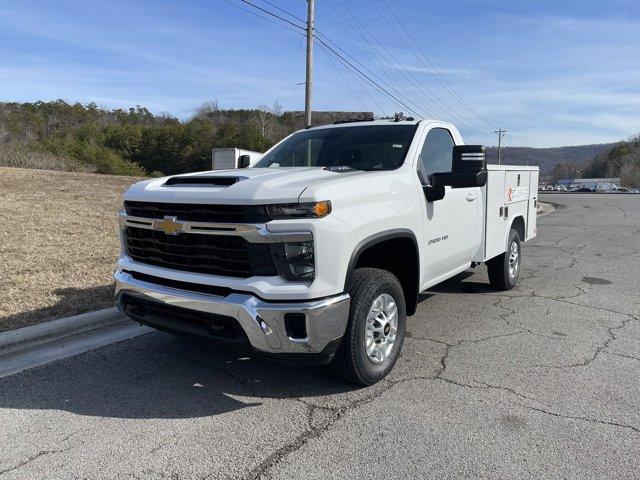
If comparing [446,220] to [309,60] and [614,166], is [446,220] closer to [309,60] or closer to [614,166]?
[309,60]

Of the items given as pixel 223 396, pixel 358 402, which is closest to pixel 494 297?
pixel 358 402

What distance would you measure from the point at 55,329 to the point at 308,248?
305 centimetres

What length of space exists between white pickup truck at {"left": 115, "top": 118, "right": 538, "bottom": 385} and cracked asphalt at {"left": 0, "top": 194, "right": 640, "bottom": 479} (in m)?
0.46

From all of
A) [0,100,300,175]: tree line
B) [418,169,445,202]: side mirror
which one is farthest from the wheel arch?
[0,100,300,175]: tree line

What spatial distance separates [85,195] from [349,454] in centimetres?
1561

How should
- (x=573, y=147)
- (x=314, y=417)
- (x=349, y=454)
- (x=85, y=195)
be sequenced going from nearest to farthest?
(x=349, y=454) → (x=314, y=417) → (x=85, y=195) → (x=573, y=147)

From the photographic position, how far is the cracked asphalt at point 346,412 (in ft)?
9.32

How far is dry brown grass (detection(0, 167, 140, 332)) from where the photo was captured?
5500 millimetres

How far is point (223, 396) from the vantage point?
3688 mm

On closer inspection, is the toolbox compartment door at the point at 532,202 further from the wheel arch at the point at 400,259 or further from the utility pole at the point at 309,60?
the utility pole at the point at 309,60

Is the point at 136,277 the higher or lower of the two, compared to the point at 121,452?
higher

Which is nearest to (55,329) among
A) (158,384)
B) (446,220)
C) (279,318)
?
(158,384)

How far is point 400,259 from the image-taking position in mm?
4281

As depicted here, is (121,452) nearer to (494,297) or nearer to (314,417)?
(314,417)
